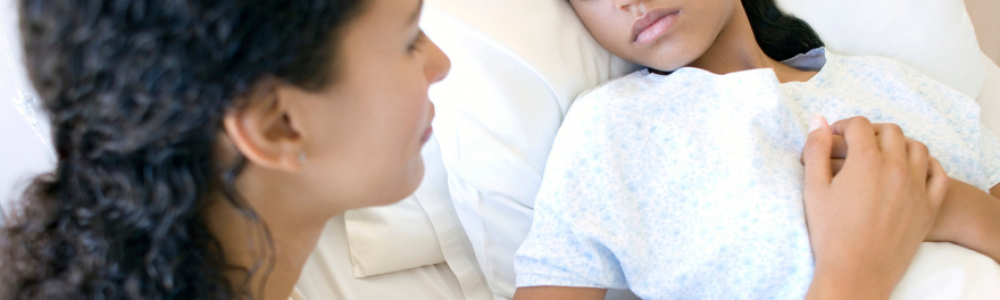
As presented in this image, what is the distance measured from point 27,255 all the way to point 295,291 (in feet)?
1.14

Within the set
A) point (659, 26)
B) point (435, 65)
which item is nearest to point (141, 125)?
point (435, 65)

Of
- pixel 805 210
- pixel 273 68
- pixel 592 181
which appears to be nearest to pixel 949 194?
pixel 805 210

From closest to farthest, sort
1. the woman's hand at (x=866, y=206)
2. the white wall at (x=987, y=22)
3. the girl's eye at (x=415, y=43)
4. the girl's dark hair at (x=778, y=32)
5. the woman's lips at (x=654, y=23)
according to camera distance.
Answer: the girl's eye at (x=415, y=43) → the woman's hand at (x=866, y=206) → the woman's lips at (x=654, y=23) → the girl's dark hair at (x=778, y=32) → the white wall at (x=987, y=22)

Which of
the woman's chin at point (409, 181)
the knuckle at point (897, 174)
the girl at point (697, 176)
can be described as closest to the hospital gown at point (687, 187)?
the girl at point (697, 176)

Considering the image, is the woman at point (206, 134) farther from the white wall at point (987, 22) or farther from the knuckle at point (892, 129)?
the white wall at point (987, 22)

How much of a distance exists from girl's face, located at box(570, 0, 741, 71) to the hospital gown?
0.04m

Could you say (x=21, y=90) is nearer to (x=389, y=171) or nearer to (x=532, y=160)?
(x=389, y=171)

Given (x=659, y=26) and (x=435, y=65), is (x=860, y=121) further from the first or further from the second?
(x=435, y=65)

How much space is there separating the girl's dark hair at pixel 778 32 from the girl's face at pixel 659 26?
0.22 metres

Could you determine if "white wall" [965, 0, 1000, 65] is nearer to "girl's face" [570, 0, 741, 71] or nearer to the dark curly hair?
"girl's face" [570, 0, 741, 71]

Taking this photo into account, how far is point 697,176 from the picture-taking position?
0.85 metres

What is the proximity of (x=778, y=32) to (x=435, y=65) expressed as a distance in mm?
846

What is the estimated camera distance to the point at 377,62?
557 mm

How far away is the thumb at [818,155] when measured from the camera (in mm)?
807
